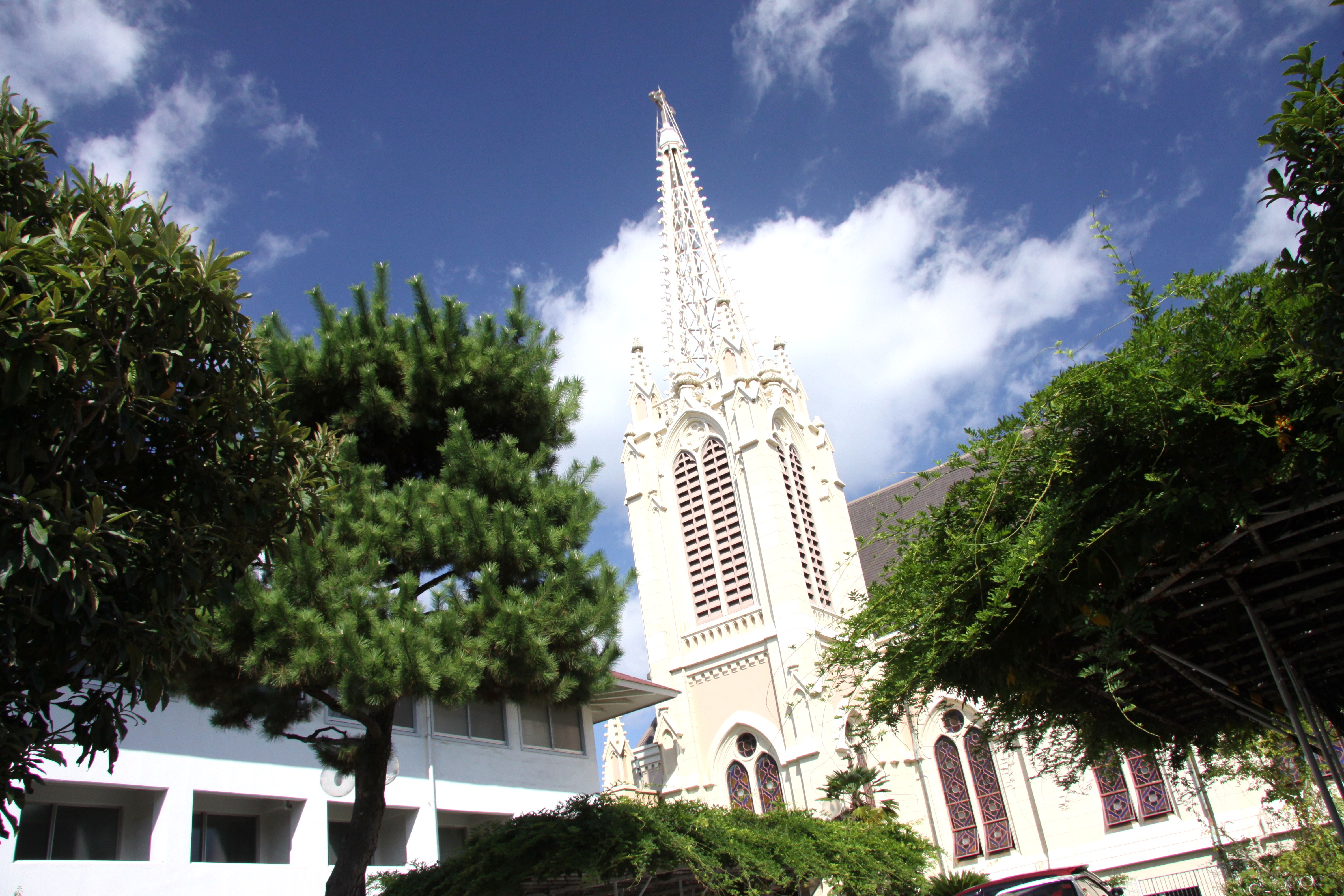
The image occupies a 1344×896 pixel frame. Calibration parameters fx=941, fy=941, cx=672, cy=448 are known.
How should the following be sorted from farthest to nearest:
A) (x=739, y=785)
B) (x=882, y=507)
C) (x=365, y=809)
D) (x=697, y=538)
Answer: (x=882, y=507)
(x=697, y=538)
(x=739, y=785)
(x=365, y=809)

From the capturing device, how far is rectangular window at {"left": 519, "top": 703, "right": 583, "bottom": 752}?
55.4 ft

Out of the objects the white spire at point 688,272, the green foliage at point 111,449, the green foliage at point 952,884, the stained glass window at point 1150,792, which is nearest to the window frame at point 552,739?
the green foliage at point 952,884

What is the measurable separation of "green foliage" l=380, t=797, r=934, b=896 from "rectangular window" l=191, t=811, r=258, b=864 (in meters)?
3.05

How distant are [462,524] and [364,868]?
3.12 m

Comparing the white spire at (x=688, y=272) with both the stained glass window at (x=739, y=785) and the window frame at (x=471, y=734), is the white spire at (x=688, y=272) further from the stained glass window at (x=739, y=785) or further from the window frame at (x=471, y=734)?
the window frame at (x=471, y=734)

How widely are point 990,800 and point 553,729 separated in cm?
1502

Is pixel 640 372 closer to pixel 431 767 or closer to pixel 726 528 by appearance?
pixel 726 528

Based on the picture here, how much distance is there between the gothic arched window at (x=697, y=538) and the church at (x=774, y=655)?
0.06m

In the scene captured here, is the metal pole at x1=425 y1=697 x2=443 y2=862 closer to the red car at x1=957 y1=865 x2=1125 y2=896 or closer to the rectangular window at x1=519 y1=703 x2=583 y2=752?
the rectangular window at x1=519 y1=703 x2=583 y2=752

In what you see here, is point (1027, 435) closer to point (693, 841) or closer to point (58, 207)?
point (58, 207)

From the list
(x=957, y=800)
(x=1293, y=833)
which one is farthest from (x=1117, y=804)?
(x=1293, y=833)

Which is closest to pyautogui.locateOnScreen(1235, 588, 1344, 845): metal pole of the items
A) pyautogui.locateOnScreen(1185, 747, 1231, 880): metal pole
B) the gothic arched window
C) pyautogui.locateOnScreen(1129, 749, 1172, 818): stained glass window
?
pyautogui.locateOnScreen(1185, 747, 1231, 880): metal pole

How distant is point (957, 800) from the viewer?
26.8 m

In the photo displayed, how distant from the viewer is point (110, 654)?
502 centimetres
